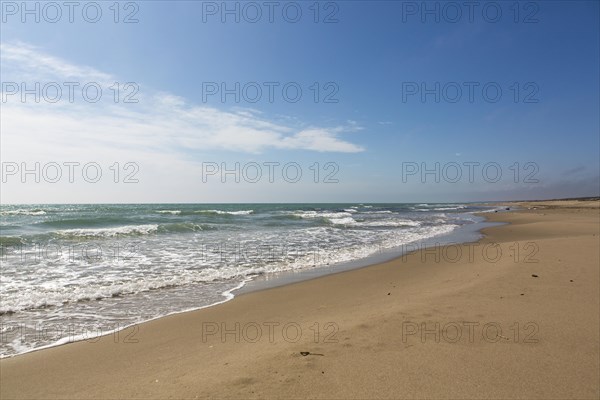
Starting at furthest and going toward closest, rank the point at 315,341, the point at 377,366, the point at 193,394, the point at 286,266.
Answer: the point at 286,266
the point at 315,341
the point at 377,366
the point at 193,394

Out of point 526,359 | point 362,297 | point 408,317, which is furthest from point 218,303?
point 526,359

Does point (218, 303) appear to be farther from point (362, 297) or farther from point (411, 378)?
point (411, 378)

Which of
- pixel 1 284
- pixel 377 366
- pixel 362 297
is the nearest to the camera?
pixel 377 366

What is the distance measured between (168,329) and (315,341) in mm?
2536

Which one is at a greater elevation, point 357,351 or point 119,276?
point 357,351

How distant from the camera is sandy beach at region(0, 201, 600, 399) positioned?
2.93m

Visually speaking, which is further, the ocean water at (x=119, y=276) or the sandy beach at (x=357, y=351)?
the ocean water at (x=119, y=276)

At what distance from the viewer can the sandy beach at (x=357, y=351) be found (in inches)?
115

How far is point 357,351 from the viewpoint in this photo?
3559mm

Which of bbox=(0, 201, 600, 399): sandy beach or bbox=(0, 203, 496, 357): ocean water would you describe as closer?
bbox=(0, 201, 600, 399): sandy beach

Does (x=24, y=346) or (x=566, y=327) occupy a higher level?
(x=566, y=327)

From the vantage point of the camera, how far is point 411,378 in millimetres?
2986

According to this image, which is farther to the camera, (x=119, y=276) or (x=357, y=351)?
(x=119, y=276)

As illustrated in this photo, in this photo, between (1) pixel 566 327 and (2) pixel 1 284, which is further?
(2) pixel 1 284
